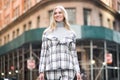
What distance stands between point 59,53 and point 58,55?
37mm

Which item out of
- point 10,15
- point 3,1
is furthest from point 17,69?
point 3,1

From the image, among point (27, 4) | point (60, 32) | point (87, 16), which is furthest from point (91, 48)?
point (60, 32)

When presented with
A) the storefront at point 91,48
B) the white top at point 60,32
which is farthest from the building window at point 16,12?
the white top at point 60,32

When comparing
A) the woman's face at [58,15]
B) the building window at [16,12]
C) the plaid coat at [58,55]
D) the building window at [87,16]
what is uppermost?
the building window at [16,12]

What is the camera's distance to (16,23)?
52719 mm

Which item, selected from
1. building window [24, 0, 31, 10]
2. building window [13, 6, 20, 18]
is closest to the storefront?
building window [24, 0, 31, 10]

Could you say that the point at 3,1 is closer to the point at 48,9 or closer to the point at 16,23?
the point at 16,23

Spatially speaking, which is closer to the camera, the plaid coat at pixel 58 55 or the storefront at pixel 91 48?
the plaid coat at pixel 58 55

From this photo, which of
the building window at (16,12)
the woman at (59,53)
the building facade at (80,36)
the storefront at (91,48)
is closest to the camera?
the woman at (59,53)

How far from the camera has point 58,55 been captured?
6.55 metres

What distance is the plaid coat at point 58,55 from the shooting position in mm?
6512

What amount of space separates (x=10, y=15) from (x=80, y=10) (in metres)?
21.0

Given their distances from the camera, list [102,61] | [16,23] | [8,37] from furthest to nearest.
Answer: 1. [8,37]
2. [16,23]
3. [102,61]

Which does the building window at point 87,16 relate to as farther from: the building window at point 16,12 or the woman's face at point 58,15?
the woman's face at point 58,15
